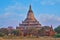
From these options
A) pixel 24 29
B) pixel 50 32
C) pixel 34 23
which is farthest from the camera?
pixel 34 23

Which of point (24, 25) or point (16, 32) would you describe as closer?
point (16, 32)

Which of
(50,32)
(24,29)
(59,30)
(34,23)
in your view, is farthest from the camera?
(34,23)

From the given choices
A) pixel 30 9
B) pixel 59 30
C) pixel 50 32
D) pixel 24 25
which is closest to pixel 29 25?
pixel 24 25

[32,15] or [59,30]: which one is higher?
[32,15]

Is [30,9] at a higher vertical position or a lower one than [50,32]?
higher

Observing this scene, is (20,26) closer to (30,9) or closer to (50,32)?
(30,9)

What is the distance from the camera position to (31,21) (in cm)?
7506

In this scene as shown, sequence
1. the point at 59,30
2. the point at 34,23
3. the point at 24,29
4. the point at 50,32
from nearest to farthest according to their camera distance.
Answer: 1. the point at 50,32
2. the point at 59,30
3. the point at 24,29
4. the point at 34,23

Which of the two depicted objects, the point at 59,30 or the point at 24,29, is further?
the point at 24,29

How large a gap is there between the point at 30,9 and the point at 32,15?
86.0 inches

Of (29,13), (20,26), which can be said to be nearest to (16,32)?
(20,26)

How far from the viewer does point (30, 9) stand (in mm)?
77750

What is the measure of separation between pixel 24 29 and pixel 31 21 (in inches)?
265

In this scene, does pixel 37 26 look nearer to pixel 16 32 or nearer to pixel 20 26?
pixel 20 26
